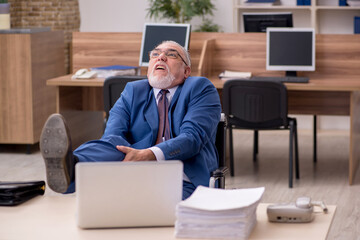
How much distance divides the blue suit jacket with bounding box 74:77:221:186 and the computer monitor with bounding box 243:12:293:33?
2736 millimetres

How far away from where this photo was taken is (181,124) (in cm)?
249

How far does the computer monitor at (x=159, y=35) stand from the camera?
4922 millimetres

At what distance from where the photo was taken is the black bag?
1.89m

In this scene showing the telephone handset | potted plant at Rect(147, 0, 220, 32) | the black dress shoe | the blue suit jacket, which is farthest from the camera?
potted plant at Rect(147, 0, 220, 32)

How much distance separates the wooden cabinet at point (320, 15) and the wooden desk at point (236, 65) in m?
1.56

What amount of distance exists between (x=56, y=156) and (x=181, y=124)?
757mm

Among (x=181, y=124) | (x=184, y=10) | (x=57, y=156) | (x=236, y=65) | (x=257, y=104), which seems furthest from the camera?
(x=184, y=10)

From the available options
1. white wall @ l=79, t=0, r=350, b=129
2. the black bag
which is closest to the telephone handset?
the black bag

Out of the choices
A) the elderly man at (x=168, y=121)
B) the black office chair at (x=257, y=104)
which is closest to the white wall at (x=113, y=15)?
the black office chair at (x=257, y=104)

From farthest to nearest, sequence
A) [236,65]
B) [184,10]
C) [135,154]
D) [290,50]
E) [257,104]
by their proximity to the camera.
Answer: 1. [184,10]
2. [236,65]
3. [290,50]
4. [257,104]
5. [135,154]

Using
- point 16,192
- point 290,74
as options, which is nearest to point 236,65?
point 290,74

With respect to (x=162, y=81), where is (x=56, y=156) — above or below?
below

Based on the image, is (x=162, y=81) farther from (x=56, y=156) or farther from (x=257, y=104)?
(x=257, y=104)

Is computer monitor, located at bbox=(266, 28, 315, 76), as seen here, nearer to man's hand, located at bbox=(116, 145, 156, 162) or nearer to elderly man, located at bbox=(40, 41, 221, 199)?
elderly man, located at bbox=(40, 41, 221, 199)
